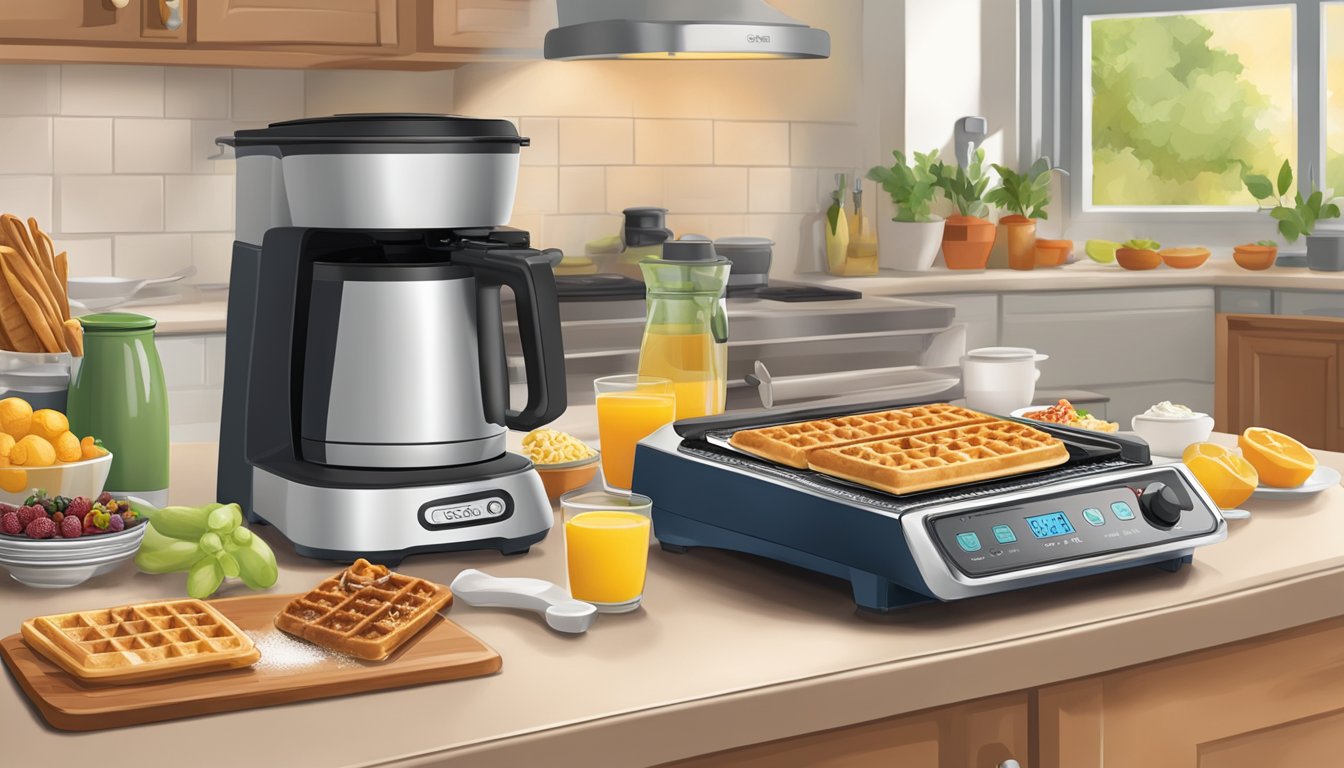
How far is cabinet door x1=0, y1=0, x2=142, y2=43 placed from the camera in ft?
9.84

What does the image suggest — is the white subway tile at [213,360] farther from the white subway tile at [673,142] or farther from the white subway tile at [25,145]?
the white subway tile at [673,142]

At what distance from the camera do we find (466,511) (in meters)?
1.16

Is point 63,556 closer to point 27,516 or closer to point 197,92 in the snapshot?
point 27,516

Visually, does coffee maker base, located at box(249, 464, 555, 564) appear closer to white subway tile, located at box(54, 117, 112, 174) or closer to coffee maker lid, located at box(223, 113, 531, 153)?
coffee maker lid, located at box(223, 113, 531, 153)

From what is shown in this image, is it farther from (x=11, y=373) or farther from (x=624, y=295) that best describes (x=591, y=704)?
(x=624, y=295)

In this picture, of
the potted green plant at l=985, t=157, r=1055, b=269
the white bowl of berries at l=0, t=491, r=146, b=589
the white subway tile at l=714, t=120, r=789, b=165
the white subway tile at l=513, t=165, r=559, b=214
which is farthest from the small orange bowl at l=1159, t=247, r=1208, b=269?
the white bowl of berries at l=0, t=491, r=146, b=589

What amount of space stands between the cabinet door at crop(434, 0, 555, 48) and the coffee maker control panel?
2440 mm

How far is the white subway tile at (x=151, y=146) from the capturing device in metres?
3.48

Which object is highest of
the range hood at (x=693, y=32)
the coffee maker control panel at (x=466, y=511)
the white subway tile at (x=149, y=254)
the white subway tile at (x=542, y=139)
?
the range hood at (x=693, y=32)


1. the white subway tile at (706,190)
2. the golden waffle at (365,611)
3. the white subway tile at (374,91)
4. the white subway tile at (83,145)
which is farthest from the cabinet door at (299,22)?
the golden waffle at (365,611)

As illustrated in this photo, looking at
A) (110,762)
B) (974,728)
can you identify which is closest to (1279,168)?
(974,728)

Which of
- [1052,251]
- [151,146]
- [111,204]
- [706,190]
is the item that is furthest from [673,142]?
[111,204]

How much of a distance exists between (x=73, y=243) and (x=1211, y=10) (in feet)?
11.8

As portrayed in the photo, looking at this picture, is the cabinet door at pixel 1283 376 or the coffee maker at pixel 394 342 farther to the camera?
the cabinet door at pixel 1283 376
